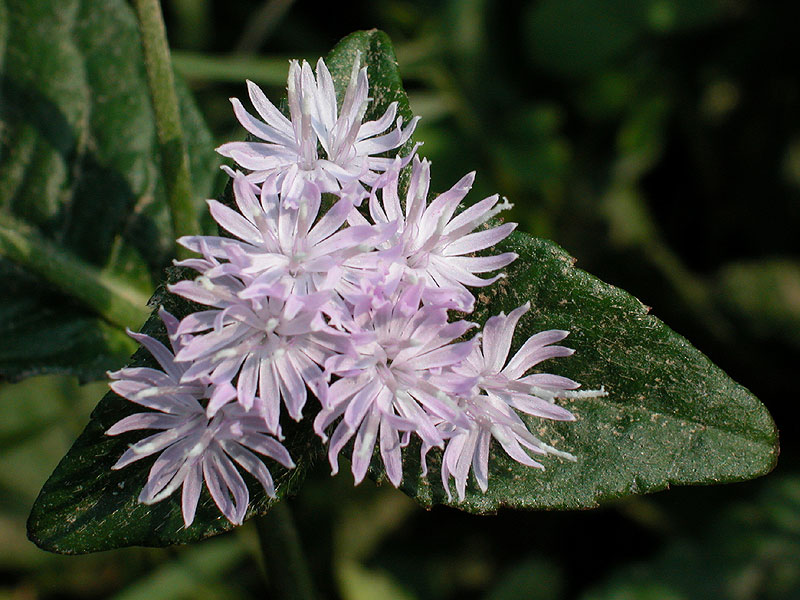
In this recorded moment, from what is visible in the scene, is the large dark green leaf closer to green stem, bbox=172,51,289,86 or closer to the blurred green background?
the blurred green background

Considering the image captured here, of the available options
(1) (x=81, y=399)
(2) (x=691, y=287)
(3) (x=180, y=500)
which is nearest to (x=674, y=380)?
(3) (x=180, y=500)

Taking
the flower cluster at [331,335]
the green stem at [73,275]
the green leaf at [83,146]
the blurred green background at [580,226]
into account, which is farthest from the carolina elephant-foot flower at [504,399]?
the blurred green background at [580,226]

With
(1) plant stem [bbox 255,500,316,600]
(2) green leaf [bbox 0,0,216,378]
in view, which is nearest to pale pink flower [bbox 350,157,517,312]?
(1) plant stem [bbox 255,500,316,600]

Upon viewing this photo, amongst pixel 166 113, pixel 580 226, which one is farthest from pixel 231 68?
pixel 580 226

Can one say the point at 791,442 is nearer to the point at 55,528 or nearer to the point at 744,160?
the point at 744,160

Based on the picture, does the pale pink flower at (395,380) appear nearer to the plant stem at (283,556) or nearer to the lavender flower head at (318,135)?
the lavender flower head at (318,135)
